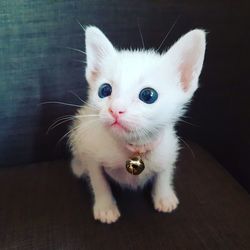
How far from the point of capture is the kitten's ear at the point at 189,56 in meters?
0.65

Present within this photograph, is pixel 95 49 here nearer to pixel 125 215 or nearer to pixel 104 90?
pixel 104 90

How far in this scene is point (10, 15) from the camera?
0.89 metres

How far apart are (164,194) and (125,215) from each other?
0.10 metres

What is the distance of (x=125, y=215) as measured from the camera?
0.78 m

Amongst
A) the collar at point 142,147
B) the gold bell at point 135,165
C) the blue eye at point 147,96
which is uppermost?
the blue eye at point 147,96

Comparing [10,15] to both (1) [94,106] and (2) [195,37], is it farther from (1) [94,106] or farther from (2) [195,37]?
(2) [195,37]

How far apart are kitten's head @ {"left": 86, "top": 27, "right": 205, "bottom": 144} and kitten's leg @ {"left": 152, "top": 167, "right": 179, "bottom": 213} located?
6.2 inches

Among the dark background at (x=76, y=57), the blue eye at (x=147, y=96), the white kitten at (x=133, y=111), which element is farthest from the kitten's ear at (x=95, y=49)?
the dark background at (x=76, y=57)

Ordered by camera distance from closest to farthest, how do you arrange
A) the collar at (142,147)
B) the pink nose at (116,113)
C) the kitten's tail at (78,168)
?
the pink nose at (116,113) → the collar at (142,147) → the kitten's tail at (78,168)

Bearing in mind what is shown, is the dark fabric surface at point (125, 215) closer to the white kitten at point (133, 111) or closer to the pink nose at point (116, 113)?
the white kitten at point (133, 111)

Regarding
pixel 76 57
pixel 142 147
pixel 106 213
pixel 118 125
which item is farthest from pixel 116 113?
pixel 76 57

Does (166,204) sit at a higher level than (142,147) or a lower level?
lower

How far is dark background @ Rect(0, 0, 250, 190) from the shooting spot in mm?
915

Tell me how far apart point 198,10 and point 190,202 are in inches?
19.5
